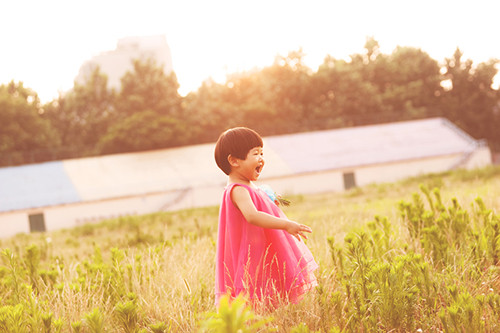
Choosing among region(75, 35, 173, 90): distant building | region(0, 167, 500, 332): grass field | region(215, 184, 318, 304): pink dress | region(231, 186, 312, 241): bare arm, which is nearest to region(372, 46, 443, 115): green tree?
region(75, 35, 173, 90): distant building

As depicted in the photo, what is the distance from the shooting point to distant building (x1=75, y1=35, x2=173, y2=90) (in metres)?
73.6

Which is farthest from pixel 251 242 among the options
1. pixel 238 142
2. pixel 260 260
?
pixel 238 142

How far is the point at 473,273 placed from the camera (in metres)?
3.33

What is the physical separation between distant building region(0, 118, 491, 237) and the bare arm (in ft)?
79.8

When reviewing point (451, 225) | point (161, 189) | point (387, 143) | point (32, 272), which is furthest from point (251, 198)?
point (387, 143)

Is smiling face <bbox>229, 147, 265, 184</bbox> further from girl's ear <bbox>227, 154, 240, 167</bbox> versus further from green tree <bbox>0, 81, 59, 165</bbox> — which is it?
green tree <bbox>0, 81, 59, 165</bbox>

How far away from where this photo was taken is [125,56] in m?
75.0

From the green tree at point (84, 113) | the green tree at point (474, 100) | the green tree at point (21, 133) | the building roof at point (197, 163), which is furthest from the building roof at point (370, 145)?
the green tree at point (21, 133)

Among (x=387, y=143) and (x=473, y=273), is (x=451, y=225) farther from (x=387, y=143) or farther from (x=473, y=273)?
(x=387, y=143)

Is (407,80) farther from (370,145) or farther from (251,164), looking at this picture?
(251,164)

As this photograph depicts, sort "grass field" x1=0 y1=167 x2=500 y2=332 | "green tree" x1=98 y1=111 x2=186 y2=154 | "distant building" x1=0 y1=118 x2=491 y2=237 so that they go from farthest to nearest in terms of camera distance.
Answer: "green tree" x1=98 y1=111 x2=186 y2=154 < "distant building" x1=0 y1=118 x2=491 y2=237 < "grass field" x1=0 y1=167 x2=500 y2=332

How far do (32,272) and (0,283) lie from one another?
286 mm

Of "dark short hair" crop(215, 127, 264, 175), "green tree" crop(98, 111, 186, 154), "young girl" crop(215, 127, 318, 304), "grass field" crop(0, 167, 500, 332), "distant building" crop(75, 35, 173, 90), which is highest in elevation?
"distant building" crop(75, 35, 173, 90)

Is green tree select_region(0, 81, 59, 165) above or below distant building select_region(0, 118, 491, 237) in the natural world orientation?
above
